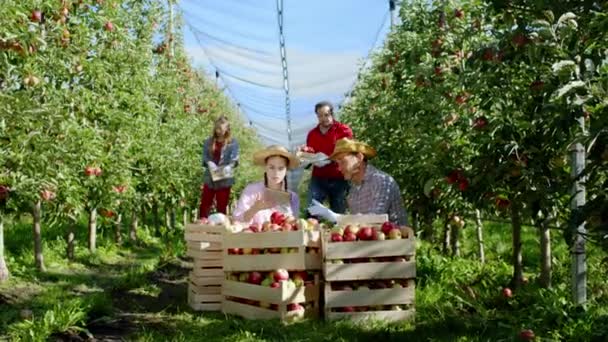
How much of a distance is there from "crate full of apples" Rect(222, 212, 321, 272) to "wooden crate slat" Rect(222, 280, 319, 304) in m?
0.13

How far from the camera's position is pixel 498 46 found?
12.6 ft

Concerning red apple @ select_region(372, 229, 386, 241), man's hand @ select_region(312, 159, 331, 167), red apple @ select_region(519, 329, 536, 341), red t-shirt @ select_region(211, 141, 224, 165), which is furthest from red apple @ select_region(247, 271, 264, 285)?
red t-shirt @ select_region(211, 141, 224, 165)

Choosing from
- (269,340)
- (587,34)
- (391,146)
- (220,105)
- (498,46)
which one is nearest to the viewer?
(587,34)

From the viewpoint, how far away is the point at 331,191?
670cm

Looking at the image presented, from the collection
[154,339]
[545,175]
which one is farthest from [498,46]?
[154,339]

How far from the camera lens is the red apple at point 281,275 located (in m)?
4.82

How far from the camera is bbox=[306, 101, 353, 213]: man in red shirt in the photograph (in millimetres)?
6531

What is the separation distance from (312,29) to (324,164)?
7.28 m

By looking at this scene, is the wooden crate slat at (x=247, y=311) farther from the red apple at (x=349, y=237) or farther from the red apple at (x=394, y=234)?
the red apple at (x=394, y=234)

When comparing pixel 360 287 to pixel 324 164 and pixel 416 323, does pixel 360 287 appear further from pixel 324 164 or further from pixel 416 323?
pixel 324 164

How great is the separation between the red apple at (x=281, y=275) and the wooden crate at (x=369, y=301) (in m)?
0.28

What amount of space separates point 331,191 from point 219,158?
5.87 ft

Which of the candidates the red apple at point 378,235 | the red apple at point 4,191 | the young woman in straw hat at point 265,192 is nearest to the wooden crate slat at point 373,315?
the red apple at point 378,235

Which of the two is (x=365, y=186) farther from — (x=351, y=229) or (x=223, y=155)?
(x=223, y=155)
